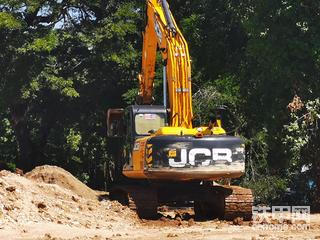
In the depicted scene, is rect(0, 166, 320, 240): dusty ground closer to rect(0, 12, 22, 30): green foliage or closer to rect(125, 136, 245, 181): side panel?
rect(125, 136, 245, 181): side panel

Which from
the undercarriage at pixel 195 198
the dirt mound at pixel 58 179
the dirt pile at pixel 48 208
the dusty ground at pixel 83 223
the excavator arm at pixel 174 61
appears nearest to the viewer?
the dusty ground at pixel 83 223

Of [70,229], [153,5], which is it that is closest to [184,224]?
[70,229]

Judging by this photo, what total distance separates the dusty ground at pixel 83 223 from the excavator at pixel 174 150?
582 mm

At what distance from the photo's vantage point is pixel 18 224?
38.6 ft

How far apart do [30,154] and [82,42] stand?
22.4ft

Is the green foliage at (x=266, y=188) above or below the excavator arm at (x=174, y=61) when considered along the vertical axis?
below

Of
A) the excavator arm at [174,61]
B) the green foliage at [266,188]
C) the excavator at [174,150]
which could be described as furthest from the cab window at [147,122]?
the green foliage at [266,188]

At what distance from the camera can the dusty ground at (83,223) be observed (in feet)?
37.3

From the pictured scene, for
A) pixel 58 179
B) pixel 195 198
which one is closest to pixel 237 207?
pixel 195 198

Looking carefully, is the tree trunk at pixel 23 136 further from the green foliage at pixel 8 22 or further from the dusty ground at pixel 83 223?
the dusty ground at pixel 83 223

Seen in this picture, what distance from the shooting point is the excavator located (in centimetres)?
1369

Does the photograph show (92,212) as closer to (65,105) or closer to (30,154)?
(65,105)

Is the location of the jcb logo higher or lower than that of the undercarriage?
higher

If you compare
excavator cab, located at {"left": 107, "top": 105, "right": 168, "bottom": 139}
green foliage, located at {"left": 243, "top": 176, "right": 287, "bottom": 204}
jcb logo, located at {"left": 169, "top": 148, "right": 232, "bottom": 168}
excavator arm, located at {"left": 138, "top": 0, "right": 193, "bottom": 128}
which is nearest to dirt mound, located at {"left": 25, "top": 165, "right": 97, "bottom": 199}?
excavator cab, located at {"left": 107, "top": 105, "right": 168, "bottom": 139}
